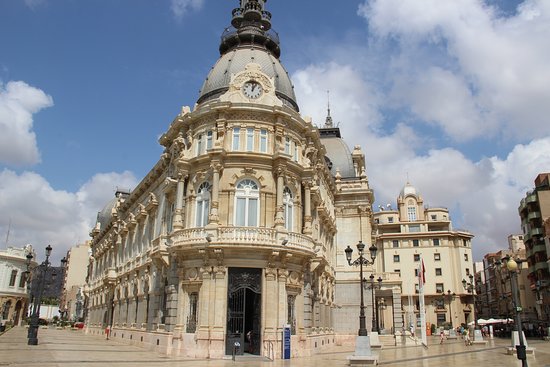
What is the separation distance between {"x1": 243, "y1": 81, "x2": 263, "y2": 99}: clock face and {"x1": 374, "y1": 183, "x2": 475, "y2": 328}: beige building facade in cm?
5886

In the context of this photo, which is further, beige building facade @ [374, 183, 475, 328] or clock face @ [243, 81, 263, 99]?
beige building facade @ [374, 183, 475, 328]

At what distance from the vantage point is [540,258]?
59938 mm

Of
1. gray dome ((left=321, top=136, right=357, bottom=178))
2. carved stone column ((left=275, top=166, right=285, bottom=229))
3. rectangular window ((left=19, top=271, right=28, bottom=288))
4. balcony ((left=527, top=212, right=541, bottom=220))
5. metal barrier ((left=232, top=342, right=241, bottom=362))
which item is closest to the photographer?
metal barrier ((left=232, top=342, right=241, bottom=362))

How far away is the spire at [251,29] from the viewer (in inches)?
1356

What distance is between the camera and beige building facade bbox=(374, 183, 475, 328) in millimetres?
78062

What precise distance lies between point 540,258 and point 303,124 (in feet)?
151

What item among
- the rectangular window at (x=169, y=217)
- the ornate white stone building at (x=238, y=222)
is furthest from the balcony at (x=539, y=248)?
the rectangular window at (x=169, y=217)

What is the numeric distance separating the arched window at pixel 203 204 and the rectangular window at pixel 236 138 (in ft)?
9.03

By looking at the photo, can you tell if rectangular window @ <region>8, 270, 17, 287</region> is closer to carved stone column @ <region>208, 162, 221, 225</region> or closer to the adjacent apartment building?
carved stone column @ <region>208, 162, 221, 225</region>

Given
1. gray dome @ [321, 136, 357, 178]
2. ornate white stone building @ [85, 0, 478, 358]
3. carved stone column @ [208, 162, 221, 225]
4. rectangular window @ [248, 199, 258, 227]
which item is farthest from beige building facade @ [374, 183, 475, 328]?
carved stone column @ [208, 162, 221, 225]

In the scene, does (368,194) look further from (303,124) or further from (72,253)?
(72,253)

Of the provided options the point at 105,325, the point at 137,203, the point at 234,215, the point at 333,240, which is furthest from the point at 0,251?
the point at 234,215

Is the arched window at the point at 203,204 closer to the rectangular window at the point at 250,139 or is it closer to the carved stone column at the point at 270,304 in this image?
the rectangular window at the point at 250,139

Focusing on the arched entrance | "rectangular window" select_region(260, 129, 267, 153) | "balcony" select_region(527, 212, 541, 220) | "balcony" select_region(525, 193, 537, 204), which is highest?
"balcony" select_region(525, 193, 537, 204)
